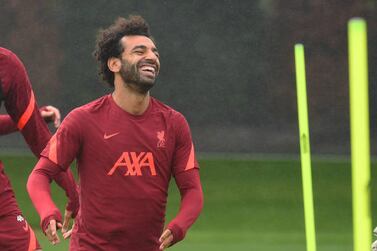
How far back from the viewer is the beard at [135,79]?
5137 mm

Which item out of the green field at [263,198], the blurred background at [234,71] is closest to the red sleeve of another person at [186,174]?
the blurred background at [234,71]

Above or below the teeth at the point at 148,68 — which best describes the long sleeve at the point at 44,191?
below

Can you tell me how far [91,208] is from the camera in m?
5.02

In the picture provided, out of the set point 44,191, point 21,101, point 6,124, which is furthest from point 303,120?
point 6,124

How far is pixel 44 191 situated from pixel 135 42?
2.60 ft

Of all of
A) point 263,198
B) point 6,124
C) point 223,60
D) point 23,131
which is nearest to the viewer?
point 23,131

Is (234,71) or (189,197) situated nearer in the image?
(189,197)

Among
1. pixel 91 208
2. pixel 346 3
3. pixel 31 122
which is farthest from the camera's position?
pixel 346 3

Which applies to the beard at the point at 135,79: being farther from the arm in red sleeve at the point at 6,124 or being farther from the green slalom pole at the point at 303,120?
the green slalom pole at the point at 303,120

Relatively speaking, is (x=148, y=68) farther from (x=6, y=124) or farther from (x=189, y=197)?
(x=6, y=124)

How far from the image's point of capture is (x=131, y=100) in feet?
16.9

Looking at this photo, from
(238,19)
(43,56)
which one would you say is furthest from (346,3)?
(43,56)

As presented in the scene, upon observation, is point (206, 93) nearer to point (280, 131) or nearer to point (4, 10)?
point (280, 131)

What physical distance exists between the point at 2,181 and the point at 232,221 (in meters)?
5.67
